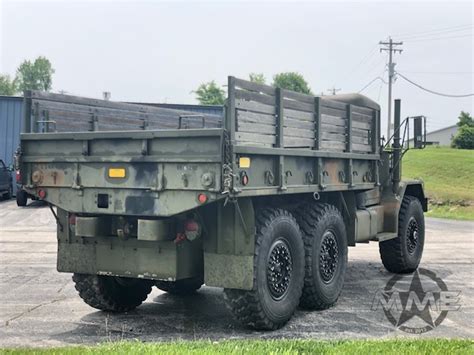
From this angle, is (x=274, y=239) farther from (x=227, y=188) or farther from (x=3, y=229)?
(x=3, y=229)

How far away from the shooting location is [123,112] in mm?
7359

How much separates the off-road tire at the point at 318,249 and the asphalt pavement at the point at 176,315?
16 cm

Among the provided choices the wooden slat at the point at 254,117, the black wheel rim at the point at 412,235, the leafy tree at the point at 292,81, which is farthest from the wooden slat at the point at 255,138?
the leafy tree at the point at 292,81

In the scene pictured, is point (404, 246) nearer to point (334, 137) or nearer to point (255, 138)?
point (334, 137)

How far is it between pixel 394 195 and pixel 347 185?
2031 mm

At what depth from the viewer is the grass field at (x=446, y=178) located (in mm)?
23500

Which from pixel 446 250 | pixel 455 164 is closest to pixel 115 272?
pixel 446 250

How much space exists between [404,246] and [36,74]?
87888mm

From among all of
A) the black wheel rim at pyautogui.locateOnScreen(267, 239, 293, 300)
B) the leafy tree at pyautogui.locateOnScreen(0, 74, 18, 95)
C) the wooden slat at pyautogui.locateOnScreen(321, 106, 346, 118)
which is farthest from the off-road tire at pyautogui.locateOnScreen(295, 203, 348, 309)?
the leafy tree at pyautogui.locateOnScreen(0, 74, 18, 95)

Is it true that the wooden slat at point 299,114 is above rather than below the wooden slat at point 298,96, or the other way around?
below

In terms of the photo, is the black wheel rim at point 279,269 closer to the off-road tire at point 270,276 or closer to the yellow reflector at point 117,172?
the off-road tire at point 270,276

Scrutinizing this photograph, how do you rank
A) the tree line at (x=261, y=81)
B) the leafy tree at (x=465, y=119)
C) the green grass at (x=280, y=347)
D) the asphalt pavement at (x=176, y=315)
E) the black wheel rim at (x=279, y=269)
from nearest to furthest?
the green grass at (x=280, y=347) < the asphalt pavement at (x=176, y=315) < the black wheel rim at (x=279, y=269) < the leafy tree at (x=465, y=119) < the tree line at (x=261, y=81)

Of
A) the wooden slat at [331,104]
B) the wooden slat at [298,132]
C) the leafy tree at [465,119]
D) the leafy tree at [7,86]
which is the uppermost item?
the leafy tree at [7,86]

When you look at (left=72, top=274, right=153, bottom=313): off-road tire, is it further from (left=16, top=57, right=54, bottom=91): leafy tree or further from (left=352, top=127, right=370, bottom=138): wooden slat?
(left=16, top=57, right=54, bottom=91): leafy tree
